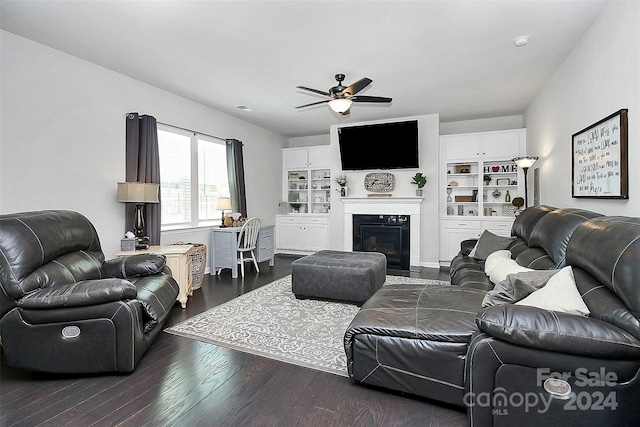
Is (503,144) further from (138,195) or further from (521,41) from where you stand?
(138,195)

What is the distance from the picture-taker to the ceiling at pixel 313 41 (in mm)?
2570

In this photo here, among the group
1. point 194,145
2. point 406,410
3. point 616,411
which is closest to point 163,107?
point 194,145

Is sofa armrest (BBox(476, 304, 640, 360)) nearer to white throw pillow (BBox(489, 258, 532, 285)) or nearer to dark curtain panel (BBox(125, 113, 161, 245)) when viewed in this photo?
white throw pillow (BBox(489, 258, 532, 285))

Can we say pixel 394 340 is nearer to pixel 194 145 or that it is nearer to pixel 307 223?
pixel 194 145

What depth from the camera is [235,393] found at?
1956mm

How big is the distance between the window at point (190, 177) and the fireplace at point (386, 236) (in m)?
2.72

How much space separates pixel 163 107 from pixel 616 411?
5.32m

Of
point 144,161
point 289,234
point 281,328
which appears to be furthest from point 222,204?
point 281,328

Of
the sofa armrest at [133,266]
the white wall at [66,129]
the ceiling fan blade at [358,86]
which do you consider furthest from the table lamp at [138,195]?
the ceiling fan blade at [358,86]

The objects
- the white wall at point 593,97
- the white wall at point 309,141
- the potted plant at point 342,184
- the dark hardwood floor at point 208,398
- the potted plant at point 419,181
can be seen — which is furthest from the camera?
the white wall at point 309,141

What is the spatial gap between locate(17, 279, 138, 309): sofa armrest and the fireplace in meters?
4.65

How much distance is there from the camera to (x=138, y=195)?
144 inches

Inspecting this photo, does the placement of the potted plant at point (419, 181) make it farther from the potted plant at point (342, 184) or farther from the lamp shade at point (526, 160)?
the lamp shade at point (526, 160)

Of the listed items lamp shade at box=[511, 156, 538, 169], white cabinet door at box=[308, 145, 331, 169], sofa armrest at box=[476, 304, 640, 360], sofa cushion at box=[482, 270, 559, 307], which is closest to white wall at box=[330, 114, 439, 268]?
white cabinet door at box=[308, 145, 331, 169]
